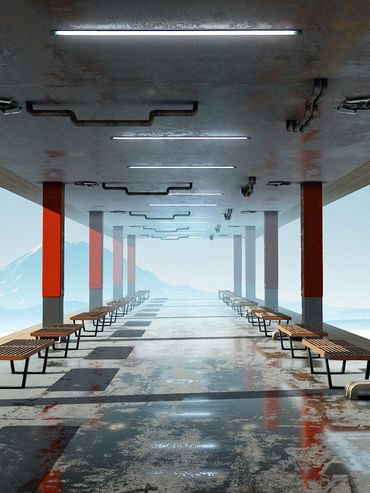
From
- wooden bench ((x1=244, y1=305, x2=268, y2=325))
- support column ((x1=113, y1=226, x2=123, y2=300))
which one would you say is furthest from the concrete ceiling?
support column ((x1=113, y1=226, x2=123, y2=300))

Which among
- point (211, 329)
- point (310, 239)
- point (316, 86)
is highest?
point (316, 86)

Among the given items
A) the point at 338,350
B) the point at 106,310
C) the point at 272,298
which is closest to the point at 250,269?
the point at 272,298

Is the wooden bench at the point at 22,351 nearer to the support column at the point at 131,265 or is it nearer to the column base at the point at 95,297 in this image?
the column base at the point at 95,297

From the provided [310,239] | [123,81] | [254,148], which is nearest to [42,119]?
[123,81]

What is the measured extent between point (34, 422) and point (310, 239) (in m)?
8.13

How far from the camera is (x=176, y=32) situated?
425 centimetres

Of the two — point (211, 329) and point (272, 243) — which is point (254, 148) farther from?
point (272, 243)

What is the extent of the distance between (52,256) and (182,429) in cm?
763

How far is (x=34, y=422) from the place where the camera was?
16.5 feet

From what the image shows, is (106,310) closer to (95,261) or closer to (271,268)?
(95,261)

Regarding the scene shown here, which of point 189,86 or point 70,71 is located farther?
point 189,86

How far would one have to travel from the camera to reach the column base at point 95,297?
59.7 ft

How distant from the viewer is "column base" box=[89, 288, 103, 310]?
59.7ft

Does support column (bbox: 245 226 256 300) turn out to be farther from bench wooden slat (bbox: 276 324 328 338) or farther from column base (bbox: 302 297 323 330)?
bench wooden slat (bbox: 276 324 328 338)
